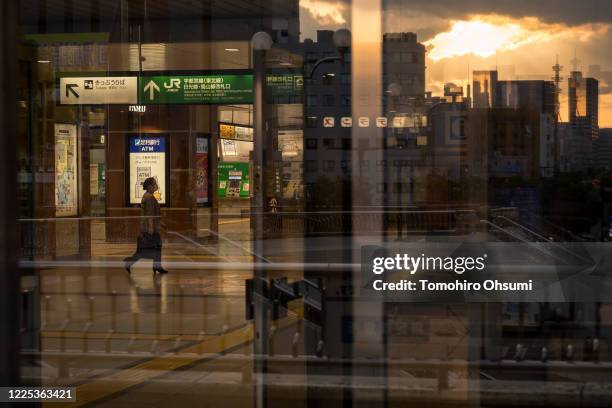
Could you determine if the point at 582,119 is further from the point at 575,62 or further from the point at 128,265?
the point at 128,265

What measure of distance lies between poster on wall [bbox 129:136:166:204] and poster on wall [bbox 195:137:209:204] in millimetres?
490

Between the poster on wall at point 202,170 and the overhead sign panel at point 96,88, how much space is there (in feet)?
3.01

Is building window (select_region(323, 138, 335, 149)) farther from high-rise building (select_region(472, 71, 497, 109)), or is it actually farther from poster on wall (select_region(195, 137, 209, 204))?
poster on wall (select_region(195, 137, 209, 204))

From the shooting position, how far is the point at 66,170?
25.9 ft

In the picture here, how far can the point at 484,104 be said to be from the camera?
3586 millimetres

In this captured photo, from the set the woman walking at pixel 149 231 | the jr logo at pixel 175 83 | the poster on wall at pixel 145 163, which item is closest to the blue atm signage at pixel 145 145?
the poster on wall at pixel 145 163

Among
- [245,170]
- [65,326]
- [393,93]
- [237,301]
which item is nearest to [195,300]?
[237,301]

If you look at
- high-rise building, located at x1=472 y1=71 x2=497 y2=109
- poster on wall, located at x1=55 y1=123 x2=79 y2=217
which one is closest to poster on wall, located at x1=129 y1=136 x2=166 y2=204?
poster on wall, located at x1=55 y1=123 x2=79 y2=217

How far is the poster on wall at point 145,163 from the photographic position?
334 inches

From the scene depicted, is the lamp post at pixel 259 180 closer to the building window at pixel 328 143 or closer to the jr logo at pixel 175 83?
the building window at pixel 328 143

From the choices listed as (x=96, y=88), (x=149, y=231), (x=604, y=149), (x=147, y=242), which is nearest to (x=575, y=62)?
(x=604, y=149)

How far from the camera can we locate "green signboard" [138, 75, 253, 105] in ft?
18.8

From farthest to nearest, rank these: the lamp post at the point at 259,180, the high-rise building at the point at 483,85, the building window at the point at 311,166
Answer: the lamp post at the point at 259,180, the building window at the point at 311,166, the high-rise building at the point at 483,85

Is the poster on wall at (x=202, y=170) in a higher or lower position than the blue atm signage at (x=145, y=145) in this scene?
lower
